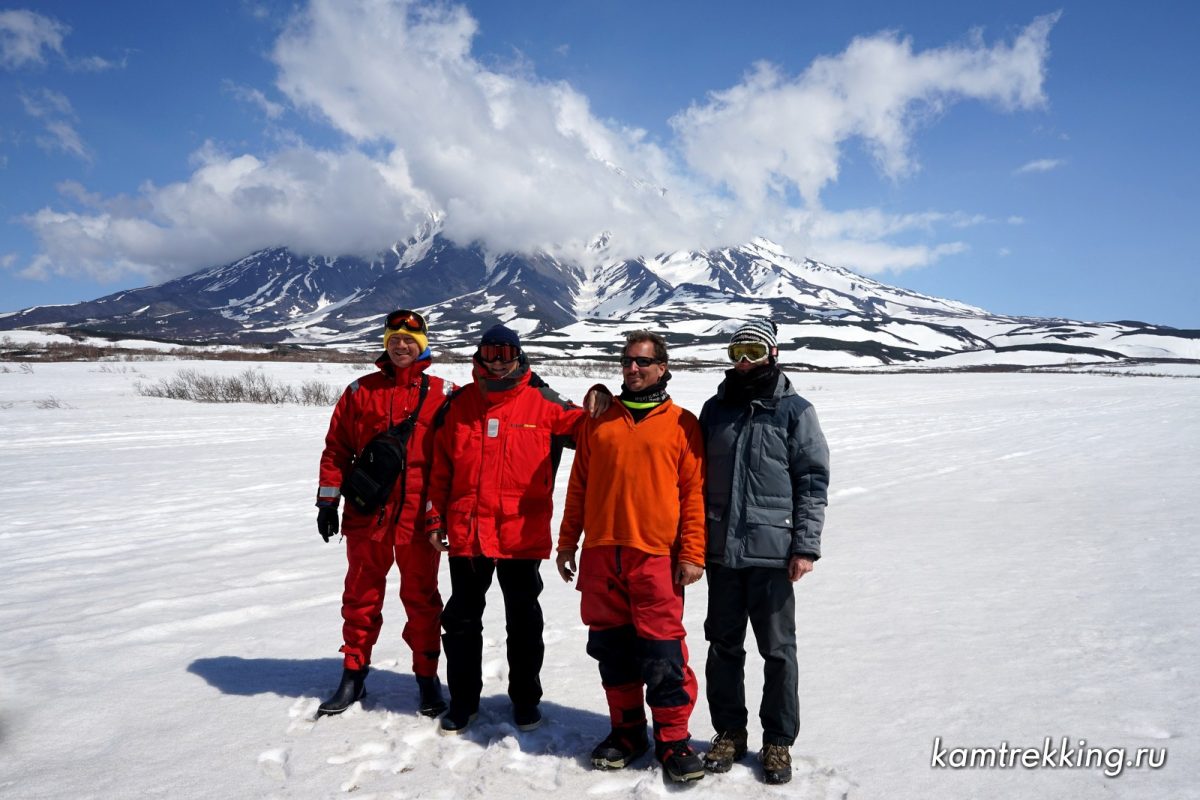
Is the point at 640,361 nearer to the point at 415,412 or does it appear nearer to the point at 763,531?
the point at 763,531

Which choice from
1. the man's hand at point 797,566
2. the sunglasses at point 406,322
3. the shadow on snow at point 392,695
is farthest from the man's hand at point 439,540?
the man's hand at point 797,566

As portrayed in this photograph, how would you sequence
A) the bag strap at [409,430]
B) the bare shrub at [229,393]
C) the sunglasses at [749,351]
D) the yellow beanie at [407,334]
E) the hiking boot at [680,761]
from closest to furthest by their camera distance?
the hiking boot at [680,761] → the sunglasses at [749,351] → the bag strap at [409,430] → the yellow beanie at [407,334] → the bare shrub at [229,393]

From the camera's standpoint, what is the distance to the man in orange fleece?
3.20 metres

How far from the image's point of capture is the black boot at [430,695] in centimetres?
383

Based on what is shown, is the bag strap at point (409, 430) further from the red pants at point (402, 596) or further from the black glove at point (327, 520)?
the black glove at point (327, 520)

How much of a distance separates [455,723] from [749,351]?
8.58 feet

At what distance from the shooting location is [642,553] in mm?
3211

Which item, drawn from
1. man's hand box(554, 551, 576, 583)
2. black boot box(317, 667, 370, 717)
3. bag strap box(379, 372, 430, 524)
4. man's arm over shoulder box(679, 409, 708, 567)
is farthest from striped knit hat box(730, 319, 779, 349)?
black boot box(317, 667, 370, 717)

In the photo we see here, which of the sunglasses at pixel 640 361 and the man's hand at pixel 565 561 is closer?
the sunglasses at pixel 640 361

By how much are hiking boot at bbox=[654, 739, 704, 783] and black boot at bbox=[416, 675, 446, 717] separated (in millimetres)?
1390

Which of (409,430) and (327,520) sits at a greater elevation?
(409,430)

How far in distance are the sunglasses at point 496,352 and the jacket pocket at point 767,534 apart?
154 centimetres

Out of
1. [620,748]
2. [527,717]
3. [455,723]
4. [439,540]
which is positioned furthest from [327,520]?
[620,748]

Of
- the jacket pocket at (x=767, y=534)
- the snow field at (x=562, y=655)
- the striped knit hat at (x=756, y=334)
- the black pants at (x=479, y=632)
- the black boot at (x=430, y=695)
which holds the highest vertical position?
the striped knit hat at (x=756, y=334)
